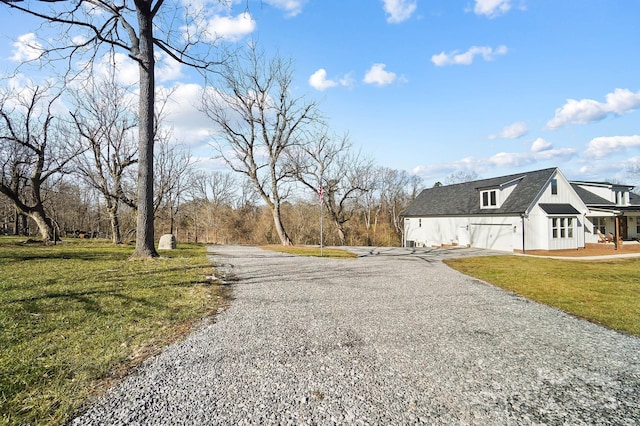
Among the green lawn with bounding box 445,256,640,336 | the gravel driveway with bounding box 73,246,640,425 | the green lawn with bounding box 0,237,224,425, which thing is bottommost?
the green lawn with bounding box 445,256,640,336

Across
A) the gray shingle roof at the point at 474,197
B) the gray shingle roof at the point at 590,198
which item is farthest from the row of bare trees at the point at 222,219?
the gray shingle roof at the point at 590,198

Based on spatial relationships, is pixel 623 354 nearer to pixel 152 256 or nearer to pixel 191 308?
pixel 191 308

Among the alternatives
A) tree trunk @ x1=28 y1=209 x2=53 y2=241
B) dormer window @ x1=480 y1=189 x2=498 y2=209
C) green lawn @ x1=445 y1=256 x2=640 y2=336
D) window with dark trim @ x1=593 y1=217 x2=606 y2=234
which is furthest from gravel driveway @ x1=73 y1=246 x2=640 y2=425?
window with dark trim @ x1=593 y1=217 x2=606 y2=234

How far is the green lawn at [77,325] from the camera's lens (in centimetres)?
247

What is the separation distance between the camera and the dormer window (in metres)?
22.1

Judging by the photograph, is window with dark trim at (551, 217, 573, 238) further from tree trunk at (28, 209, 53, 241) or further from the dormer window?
tree trunk at (28, 209, 53, 241)

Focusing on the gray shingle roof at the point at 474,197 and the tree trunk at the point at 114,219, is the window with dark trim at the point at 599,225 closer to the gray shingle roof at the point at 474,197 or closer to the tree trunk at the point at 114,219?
the gray shingle roof at the point at 474,197

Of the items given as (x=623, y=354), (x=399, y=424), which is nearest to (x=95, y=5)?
(x=399, y=424)

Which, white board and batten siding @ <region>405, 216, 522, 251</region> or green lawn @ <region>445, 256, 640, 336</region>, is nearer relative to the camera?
green lawn @ <region>445, 256, 640, 336</region>

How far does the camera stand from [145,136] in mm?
9820

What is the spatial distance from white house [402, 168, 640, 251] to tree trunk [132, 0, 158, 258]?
805 inches

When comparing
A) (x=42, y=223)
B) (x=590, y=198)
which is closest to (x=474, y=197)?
(x=590, y=198)

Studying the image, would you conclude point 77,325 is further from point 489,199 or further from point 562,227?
point 562,227

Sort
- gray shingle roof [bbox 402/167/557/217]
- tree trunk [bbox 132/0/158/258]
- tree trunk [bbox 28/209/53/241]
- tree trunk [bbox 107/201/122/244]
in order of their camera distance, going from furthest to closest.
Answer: gray shingle roof [bbox 402/167/557/217]
tree trunk [bbox 107/201/122/244]
tree trunk [bbox 28/209/53/241]
tree trunk [bbox 132/0/158/258]
